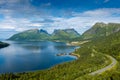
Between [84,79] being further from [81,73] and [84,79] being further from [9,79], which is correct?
[9,79]

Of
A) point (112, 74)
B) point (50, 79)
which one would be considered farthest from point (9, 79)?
point (112, 74)

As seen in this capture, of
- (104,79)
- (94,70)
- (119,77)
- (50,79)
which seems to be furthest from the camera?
(94,70)

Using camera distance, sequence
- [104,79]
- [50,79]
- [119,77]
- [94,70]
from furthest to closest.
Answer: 1. [94,70]
2. [50,79]
3. [119,77]
4. [104,79]

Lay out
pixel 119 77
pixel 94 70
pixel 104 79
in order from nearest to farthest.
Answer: pixel 104 79 < pixel 119 77 < pixel 94 70

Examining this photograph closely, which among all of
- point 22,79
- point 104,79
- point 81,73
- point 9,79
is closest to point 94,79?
point 104,79

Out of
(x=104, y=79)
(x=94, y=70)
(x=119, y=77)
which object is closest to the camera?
(x=104, y=79)

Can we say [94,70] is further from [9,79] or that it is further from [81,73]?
[9,79]

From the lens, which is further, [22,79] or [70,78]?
[22,79]

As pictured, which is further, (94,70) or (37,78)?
(94,70)
